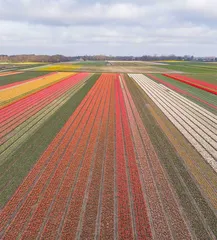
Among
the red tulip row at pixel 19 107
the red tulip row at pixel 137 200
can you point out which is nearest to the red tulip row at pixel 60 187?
the red tulip row at pixel 137 200

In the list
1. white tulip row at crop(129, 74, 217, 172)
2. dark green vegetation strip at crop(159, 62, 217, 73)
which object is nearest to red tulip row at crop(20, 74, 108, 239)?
white tulip row at crop(129, 74, 217, 172)

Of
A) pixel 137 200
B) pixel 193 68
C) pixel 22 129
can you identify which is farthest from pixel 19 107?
pixel 193 68

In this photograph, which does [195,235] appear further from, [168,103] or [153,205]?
[168,103]

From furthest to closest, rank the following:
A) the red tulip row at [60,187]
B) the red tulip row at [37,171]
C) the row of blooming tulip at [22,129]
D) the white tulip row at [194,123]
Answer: the white tulip row at [194,123] < the row of blooming tulip at [22,129] < the red tulip row at [37,171] < the red tulip row at [60,187]

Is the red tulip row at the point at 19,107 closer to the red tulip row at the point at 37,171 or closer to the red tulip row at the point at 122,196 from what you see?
the red tulip row at the point at 37,171

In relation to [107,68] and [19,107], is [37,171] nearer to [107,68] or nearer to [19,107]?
[19,107]

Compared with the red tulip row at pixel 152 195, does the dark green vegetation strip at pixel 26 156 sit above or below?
above

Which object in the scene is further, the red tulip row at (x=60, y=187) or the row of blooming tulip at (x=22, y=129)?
the row of blooming tulip at (x=22, y=129)
